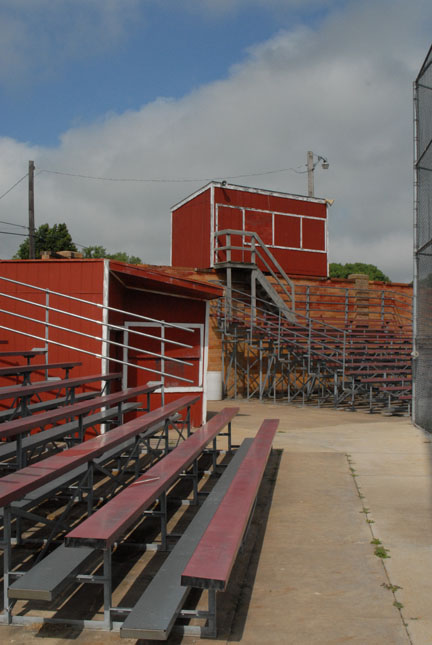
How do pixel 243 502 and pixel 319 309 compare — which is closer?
pixel 243 502

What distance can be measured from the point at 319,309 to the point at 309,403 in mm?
3977

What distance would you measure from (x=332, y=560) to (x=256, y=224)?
16.2 m

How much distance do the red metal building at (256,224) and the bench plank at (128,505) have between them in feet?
45.2

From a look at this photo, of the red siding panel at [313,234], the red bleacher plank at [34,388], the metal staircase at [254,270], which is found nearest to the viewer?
the red bleacher plank at [34,388]

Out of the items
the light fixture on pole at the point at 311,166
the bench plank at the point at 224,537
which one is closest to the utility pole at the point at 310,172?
the light fixture on pole at the point at 311,166

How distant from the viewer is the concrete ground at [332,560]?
10.7 ft

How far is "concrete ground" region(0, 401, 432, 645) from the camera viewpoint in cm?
326

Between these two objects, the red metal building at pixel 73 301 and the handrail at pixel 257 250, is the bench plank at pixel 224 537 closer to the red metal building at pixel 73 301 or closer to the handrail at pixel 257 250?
the red metal building at pixel 73 301

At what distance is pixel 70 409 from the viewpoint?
5.46 m

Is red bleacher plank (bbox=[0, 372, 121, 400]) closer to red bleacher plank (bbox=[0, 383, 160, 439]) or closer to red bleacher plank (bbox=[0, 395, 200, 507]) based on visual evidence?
red bleacher plank (bbox=[0, 383, 160, 439])

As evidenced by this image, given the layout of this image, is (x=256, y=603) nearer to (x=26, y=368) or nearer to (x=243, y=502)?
(x=243, y=502)

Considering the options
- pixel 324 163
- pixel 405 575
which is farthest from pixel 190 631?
pixel 324 163

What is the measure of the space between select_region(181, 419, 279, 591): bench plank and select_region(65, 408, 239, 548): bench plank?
423 millimetres

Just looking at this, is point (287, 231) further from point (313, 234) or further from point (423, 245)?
point (423, 245)
